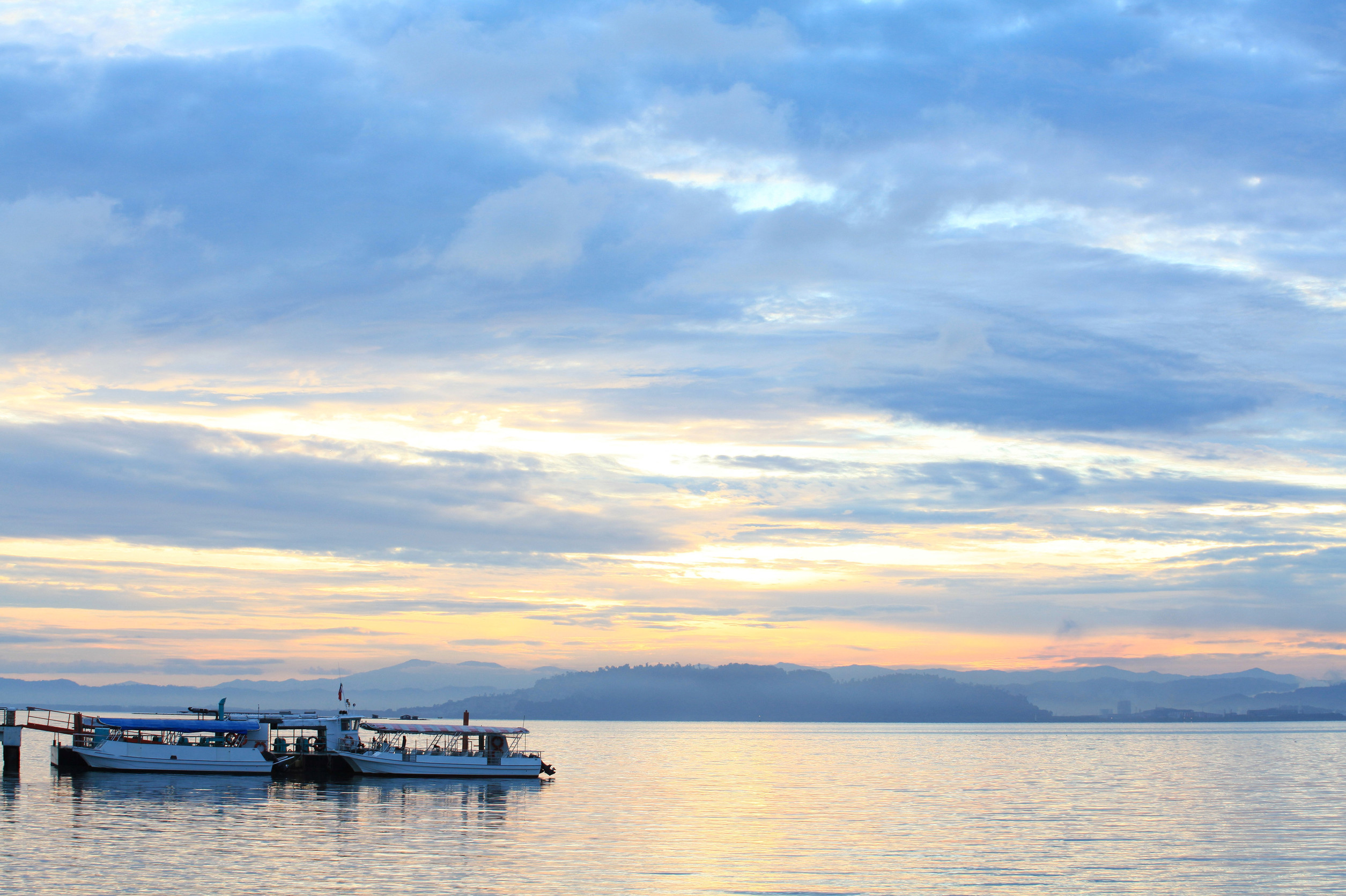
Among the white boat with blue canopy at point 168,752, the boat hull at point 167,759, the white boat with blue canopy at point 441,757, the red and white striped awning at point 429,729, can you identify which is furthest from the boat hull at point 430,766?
the boat hull at point 167,759

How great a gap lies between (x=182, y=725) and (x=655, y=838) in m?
62.3

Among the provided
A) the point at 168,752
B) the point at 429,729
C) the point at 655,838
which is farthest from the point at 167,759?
the point at 655,838

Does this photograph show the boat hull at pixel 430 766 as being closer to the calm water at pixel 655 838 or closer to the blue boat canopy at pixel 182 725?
the calm water at pixel 655 838

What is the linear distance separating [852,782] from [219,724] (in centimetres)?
7096

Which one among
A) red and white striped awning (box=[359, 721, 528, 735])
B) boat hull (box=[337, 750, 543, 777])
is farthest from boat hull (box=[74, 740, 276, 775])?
red and white striped awning (box=[359, 721, 528, 735])

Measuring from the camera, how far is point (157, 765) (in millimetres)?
110250

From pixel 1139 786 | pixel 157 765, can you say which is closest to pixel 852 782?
pixel 1139 786

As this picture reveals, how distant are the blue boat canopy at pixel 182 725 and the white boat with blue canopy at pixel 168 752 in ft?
0.18

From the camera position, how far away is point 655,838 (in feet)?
238

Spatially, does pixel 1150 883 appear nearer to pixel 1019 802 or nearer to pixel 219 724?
pixel 1019 802

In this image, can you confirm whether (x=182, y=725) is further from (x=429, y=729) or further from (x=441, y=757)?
(x=441, y=757)

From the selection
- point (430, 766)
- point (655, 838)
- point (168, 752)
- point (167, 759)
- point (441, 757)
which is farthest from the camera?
point (441, 757)

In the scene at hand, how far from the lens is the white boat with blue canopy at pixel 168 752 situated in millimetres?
110375

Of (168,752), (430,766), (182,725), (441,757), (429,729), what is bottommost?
(430,766)
